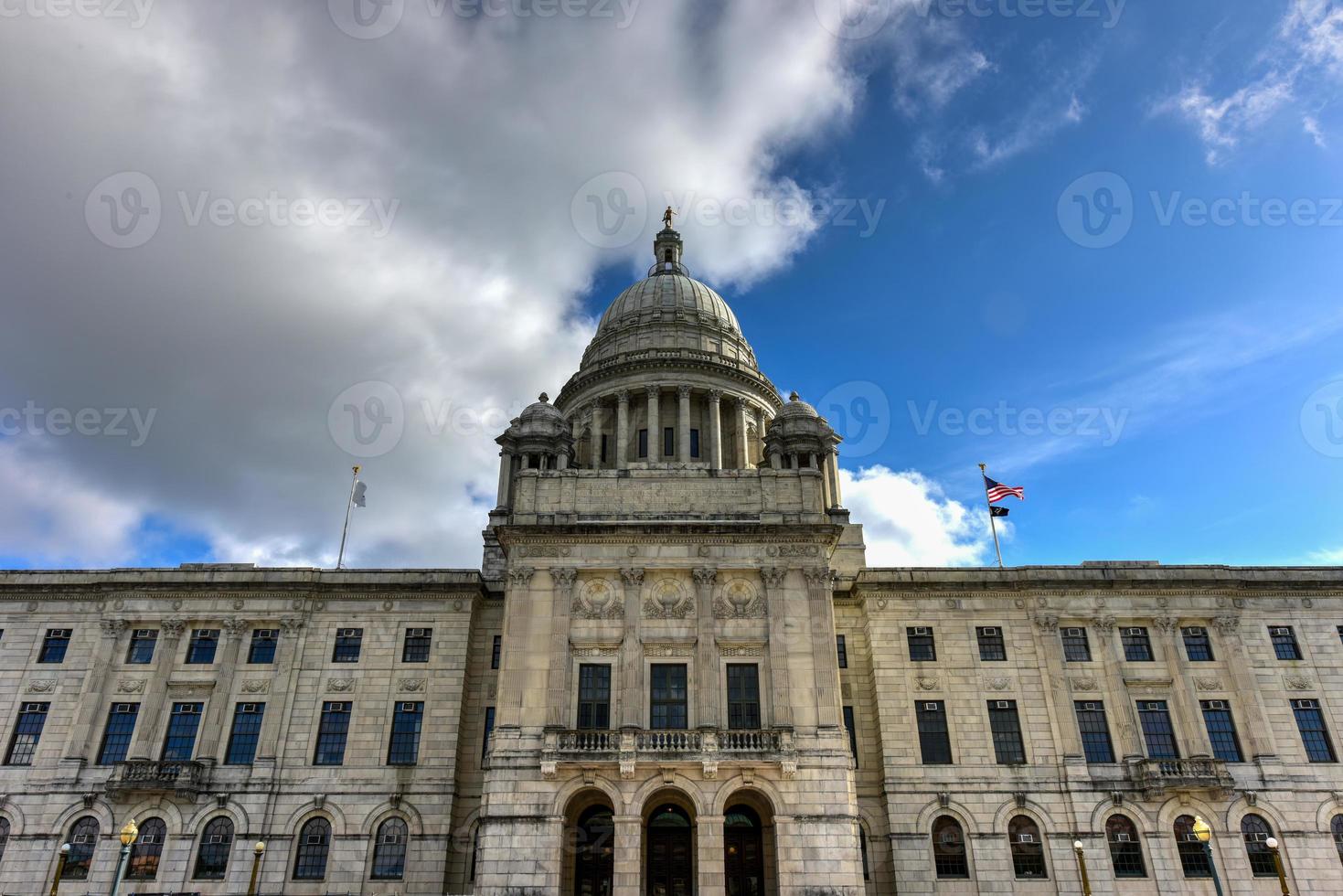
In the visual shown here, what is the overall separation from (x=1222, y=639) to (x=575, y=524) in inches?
1235

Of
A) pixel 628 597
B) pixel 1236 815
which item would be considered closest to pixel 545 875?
pixel 628 597

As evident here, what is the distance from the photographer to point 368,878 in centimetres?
3712

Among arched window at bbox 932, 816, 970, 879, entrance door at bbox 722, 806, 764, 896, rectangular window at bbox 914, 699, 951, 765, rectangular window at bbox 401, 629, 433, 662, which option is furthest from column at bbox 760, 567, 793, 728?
rectangular window at bbox 401, 629, 433, 662

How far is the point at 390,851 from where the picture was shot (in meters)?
37.7

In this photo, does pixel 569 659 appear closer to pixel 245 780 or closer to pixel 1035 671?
pixel 245 780

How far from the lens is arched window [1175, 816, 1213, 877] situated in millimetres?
36375

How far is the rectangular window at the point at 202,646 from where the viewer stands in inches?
1628

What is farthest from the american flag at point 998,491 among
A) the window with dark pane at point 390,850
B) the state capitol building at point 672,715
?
the window with dark pane at point 390,850

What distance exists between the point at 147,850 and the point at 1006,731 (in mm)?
38443

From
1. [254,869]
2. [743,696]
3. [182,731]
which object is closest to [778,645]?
[743,696]

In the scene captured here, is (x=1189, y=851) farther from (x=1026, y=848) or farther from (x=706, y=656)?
(x=706, y=656)

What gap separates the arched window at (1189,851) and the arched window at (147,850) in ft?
144

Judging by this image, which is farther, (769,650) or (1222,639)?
(1222,639)

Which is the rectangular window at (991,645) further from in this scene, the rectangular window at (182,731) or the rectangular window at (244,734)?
the rectangular window at (182,731)
